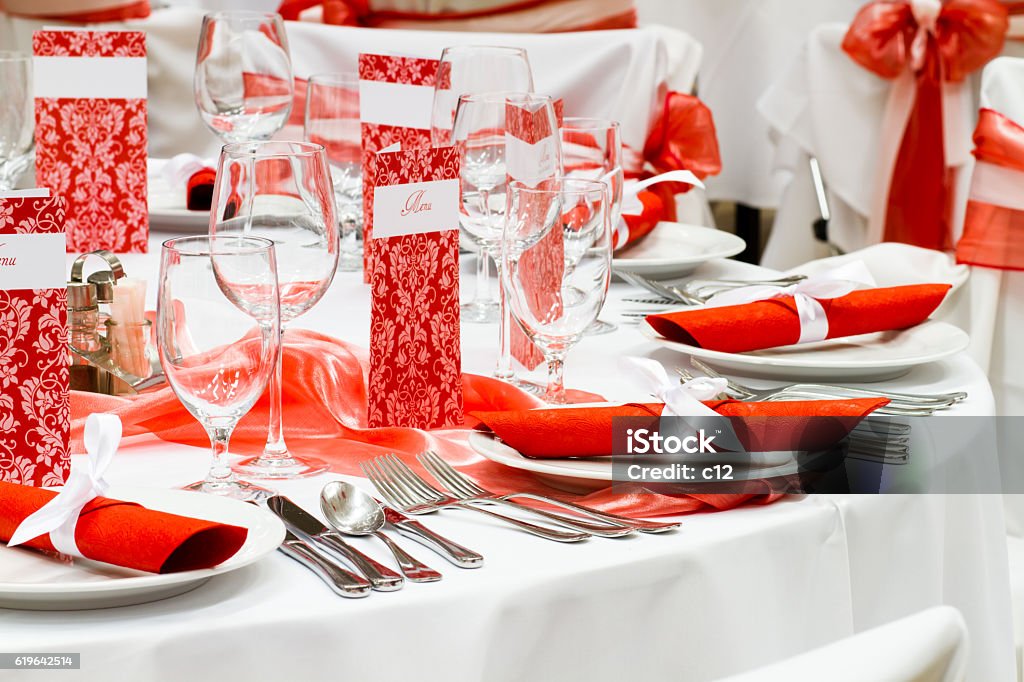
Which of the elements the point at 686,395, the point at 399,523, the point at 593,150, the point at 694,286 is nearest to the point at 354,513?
the point at 399,523

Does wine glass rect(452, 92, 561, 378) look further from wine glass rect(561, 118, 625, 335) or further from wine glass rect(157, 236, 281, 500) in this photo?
wine glass rect(157, 236, 281, 500)

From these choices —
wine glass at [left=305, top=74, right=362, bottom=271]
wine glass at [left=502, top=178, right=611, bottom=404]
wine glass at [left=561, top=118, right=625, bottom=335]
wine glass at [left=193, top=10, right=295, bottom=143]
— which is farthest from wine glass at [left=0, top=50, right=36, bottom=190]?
wine glass at [left=502, top=178, right=611, bottom=404]

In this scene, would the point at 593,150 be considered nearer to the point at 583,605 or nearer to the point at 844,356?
the point at 844,356

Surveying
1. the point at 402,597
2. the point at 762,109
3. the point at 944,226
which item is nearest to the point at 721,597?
the point at 402,597

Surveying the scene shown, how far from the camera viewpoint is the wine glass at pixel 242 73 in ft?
5.56

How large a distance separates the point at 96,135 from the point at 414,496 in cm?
99

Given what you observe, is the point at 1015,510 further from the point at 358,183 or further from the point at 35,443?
the point at 35,443

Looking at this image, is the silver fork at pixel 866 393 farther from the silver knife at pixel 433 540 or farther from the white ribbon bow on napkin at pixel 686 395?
the silver knife at pixel 433 540

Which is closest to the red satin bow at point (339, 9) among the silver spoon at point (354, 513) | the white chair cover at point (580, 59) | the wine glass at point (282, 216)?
the white chair cover at point (580, 59)

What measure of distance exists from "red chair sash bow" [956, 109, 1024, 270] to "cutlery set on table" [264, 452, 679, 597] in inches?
59.2

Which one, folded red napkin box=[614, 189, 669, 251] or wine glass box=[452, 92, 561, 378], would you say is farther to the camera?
folded red napkin box=[614, 189, 669, 251]

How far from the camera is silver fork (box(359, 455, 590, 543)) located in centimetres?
86

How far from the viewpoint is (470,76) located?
1421 millimetres

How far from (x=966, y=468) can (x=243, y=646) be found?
24.9 inches
